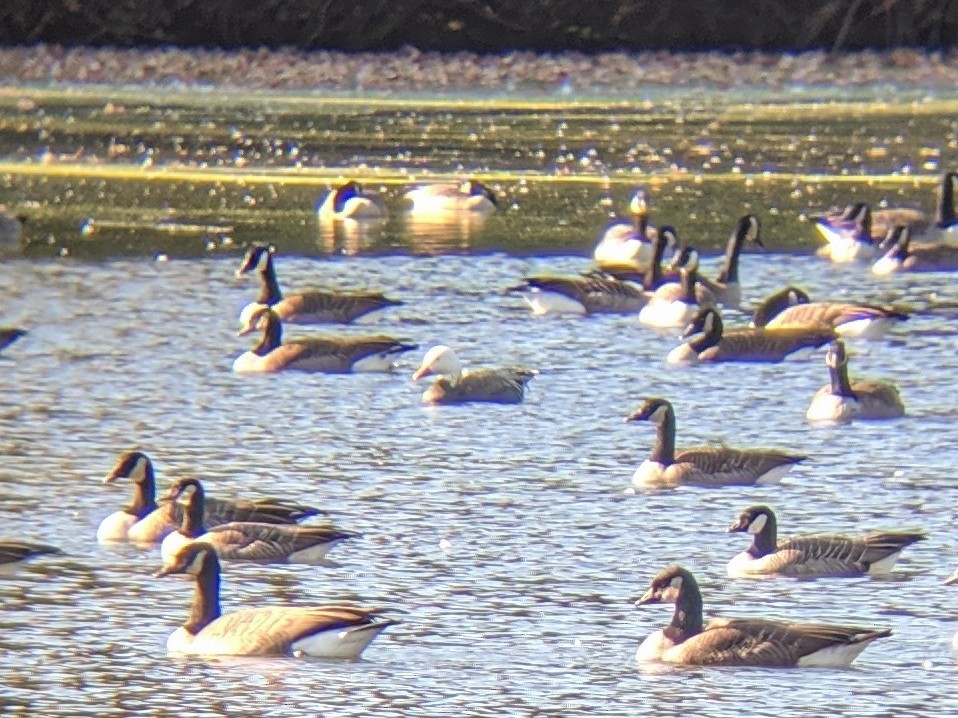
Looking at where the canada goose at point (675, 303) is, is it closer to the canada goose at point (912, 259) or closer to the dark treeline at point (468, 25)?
the canada goose at point (912, 259)

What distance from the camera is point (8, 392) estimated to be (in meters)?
19.6

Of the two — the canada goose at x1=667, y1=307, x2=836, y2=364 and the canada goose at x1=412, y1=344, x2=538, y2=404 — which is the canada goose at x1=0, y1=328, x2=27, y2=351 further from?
the canada goose at x1=667, y1=307, x2=836, y2=364

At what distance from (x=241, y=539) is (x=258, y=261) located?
11.1 metres

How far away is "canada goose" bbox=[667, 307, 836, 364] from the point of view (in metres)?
21.3

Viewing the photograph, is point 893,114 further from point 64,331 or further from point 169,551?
point 169,551

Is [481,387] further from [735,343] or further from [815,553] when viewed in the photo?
[815,553]

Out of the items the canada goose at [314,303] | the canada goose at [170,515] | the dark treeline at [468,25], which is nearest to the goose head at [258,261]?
the canada goose at [314,303]

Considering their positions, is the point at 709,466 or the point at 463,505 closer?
the point at 463,505

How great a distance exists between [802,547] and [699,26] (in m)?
50.1

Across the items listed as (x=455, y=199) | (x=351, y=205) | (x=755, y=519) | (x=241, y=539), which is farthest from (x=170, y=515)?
(x=455, y=199)

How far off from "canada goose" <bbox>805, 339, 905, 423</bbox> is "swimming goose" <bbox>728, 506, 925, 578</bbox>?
4.57 metres

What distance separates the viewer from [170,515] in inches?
568

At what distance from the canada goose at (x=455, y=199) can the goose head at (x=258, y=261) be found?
6318 mm

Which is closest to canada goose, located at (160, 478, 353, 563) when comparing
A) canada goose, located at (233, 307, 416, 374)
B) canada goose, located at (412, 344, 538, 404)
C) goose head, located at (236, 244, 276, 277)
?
canada goose, located at (412, 344, 538, 404)
